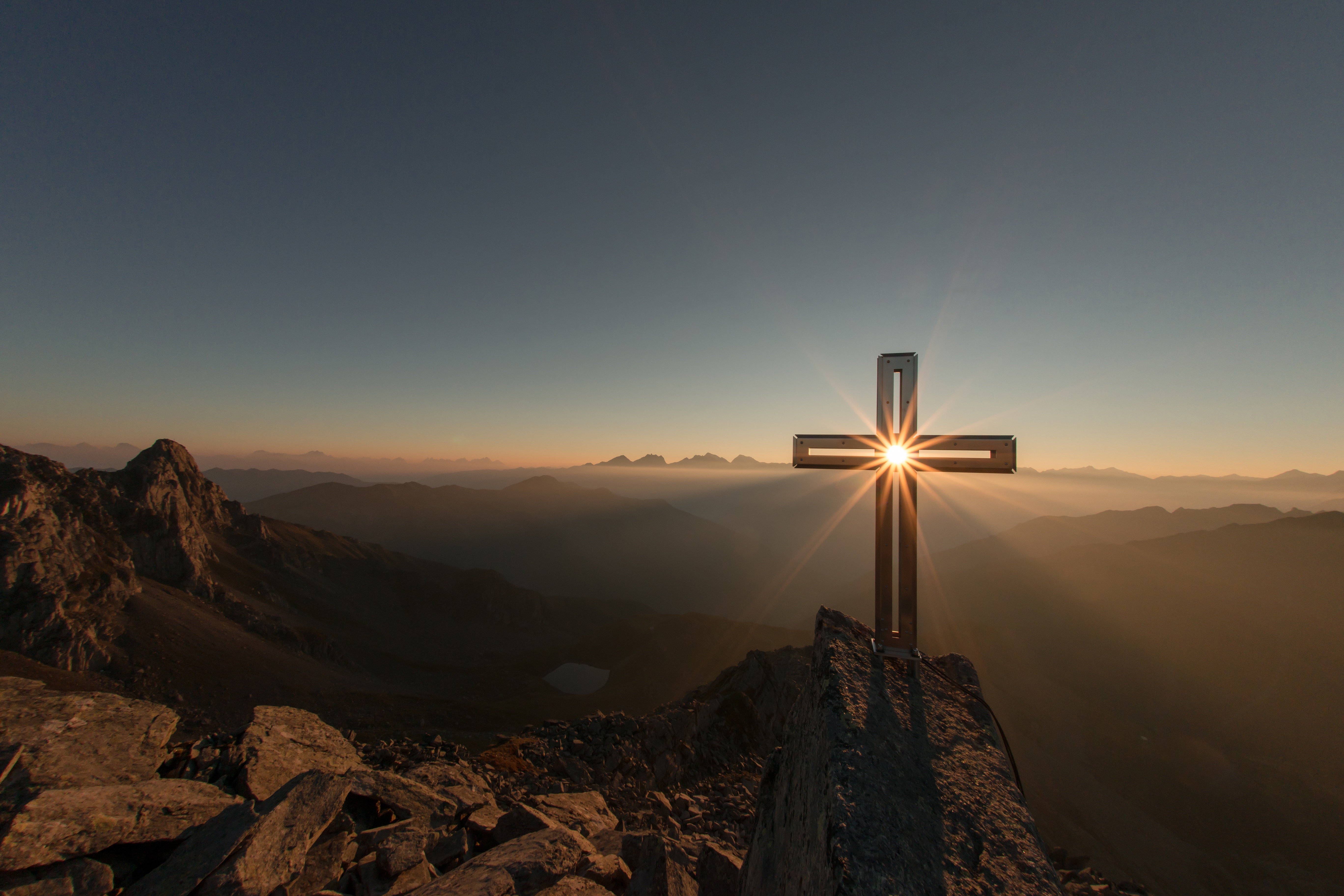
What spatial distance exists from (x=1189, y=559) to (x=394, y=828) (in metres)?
105

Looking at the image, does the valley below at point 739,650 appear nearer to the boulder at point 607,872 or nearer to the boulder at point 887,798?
the boulder at point 607,872

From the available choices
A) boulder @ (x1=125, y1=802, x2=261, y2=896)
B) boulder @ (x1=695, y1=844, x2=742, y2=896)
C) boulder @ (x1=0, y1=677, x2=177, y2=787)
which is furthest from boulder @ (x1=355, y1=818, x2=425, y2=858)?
boulder @ (x1=695, y1=844, x2=742, y2=896)

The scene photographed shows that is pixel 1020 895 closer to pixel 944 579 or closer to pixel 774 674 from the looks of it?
pixel 774 674

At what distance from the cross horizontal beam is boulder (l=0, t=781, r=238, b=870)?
808 cm

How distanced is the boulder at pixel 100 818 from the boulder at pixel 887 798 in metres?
6.47

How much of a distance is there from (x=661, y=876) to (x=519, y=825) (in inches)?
94.0

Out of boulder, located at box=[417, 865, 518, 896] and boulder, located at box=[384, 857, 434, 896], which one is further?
boulder, located at box=[384, 857, 434, 896]

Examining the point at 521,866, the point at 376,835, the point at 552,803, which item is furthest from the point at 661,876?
the point at 552,803

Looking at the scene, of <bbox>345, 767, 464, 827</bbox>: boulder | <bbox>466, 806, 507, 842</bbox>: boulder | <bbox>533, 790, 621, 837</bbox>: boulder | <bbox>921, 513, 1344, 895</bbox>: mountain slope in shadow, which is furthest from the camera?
<bbox>921, 513, 1344, 895</bbox>: mountain slope in shadow

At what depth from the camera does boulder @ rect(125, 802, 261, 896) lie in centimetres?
446

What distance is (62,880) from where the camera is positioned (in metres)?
4.31

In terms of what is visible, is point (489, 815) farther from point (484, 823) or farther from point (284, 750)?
point (284, 750)

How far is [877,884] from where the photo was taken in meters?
2.39

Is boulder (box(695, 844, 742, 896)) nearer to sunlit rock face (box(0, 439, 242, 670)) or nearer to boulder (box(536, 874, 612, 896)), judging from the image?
boulder (box(536, 874, 612, 896))
